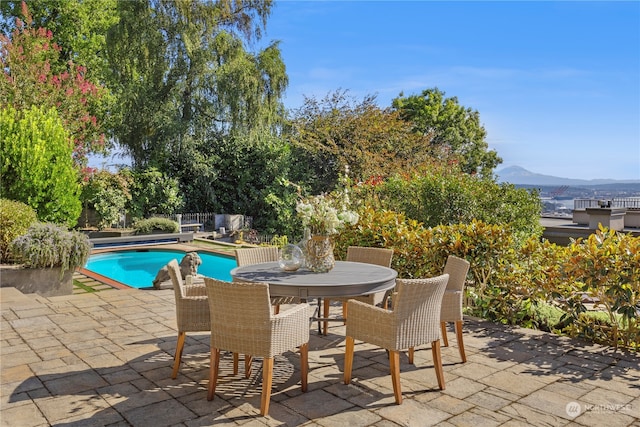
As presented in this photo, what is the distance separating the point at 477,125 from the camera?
3447cm

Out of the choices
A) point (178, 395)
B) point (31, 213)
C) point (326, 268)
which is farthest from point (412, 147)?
point (178, 395)

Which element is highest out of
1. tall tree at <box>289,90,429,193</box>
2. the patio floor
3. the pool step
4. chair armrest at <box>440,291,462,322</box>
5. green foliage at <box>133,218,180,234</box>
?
tall tree at <box>289,90,429,193</box>

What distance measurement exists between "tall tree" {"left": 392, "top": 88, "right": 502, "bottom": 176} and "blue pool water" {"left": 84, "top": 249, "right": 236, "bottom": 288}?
742 inches

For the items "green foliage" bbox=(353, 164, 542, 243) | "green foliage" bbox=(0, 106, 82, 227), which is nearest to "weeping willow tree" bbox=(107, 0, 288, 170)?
"green foliage" bbox=(0, 106, 82, 227)

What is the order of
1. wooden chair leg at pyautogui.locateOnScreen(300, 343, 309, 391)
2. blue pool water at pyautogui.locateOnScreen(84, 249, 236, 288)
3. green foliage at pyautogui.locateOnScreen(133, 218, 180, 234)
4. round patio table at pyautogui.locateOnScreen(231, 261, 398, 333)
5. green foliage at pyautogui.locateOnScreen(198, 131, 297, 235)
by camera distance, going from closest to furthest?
wooden chair leg at pyautogui.locateOnScreen(300, 343, 309, 391) → round patio table at pyautogui.locateOnScreen(231, 261, 398, 333) → blue pool water at pyautogui.locateOnScreen(84, 249, 236, 288) → green foliage at pyautogui.locateOnScreen(133, 218, 180, 234) → green foliage at pyautogui.locateOnScreen(198, 131, 297, 235)

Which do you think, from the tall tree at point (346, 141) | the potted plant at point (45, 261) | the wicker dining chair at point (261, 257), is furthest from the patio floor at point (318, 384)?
the tall tree at point (346, 141)

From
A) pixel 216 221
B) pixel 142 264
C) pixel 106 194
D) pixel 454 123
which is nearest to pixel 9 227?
pixel 142 264

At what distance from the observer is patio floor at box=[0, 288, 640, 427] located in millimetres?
2930

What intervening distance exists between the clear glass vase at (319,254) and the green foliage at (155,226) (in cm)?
1167

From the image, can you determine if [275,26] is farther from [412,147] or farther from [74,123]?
[74,123]
